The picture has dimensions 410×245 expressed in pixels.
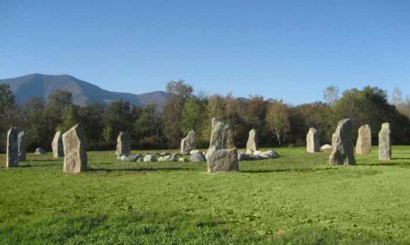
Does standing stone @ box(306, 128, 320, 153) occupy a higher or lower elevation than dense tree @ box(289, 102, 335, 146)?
lower

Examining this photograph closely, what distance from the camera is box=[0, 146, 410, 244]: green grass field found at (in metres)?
8.23

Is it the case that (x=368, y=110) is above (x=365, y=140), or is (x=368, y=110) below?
above

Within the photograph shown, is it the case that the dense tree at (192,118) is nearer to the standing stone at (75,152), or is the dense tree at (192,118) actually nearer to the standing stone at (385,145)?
the standing stone at (385,145)

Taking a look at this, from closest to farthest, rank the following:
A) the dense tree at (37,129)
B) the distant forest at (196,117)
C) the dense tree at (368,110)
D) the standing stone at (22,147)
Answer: the standing stone at (22,147), the dense tree at (37,129), the distant forest at (196,117), the dense tree at (368,110)

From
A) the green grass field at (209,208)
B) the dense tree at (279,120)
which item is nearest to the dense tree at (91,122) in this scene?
the dense tree at (279,120)

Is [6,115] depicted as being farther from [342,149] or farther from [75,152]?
[342,149]

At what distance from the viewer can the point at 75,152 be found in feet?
67.2

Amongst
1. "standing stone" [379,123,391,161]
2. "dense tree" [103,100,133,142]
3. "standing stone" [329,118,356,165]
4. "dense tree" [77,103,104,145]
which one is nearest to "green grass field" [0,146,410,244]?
"standing stone" [329,118,356,165]

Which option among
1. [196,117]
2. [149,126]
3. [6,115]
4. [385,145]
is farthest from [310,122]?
[6,115]

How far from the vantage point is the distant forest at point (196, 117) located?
55.4 m

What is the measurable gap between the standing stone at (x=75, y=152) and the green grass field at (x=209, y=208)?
58.8 inches

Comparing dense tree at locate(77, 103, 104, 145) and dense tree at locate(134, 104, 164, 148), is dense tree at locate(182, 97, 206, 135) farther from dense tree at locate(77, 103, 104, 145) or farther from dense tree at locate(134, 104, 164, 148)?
dense tree at locate(77, 103, 104, 145)

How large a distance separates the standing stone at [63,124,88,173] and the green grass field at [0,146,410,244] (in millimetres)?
1493

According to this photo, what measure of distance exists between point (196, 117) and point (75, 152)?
36.5m
